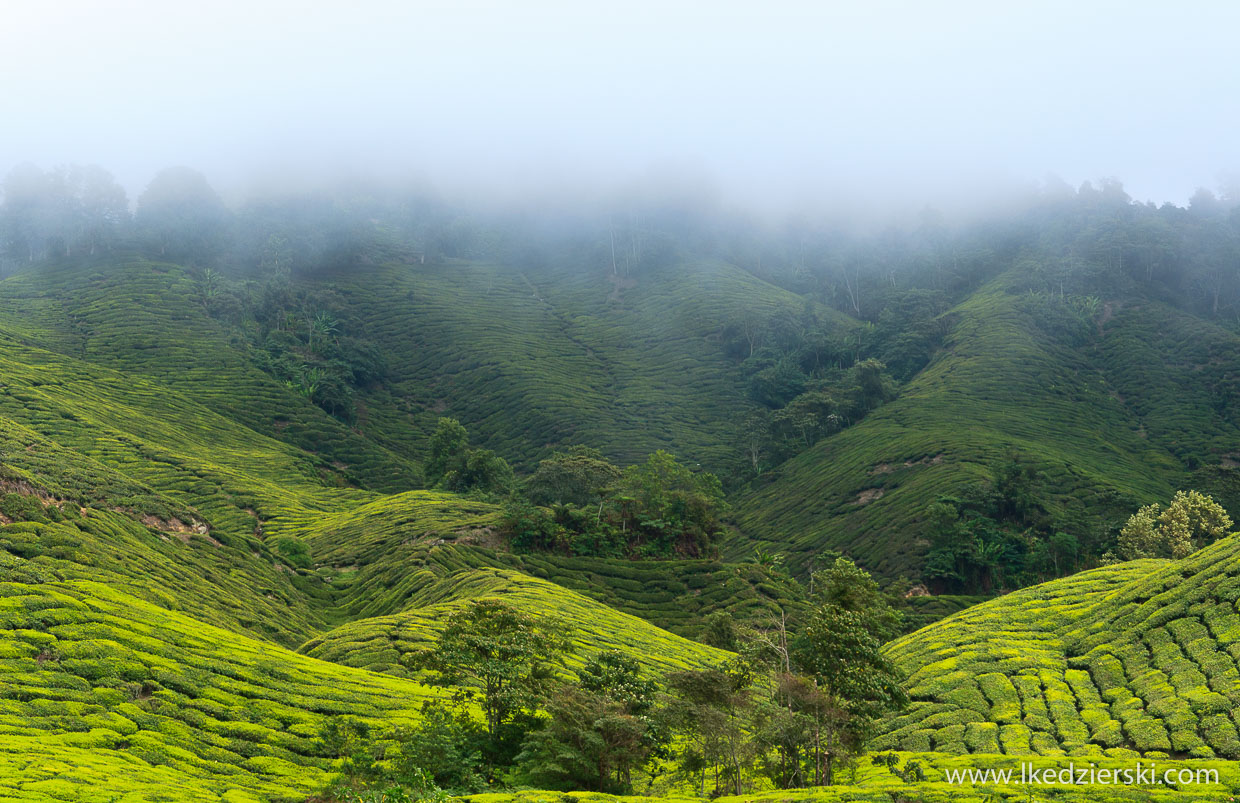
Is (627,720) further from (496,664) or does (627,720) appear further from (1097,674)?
(1097,674)

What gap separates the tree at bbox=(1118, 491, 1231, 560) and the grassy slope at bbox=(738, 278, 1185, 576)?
18130mm

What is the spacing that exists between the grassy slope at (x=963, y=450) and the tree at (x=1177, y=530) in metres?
18.1

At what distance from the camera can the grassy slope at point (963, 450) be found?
A: 10119cm

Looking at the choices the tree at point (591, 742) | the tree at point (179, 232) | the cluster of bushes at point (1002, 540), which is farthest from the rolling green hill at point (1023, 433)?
the tree at point (179, 232)

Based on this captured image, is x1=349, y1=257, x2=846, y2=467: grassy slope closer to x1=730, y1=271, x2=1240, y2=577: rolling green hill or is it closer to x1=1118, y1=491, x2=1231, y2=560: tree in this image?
x1=730, y1=271, x2=1240, y2=577: rolling green hill

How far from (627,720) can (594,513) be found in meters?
51.3

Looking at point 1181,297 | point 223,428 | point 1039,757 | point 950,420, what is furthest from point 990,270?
point 1039,757

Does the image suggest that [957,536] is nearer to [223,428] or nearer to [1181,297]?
[223,428]

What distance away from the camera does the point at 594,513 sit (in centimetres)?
8269

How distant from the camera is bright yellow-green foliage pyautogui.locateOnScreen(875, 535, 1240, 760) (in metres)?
34.1

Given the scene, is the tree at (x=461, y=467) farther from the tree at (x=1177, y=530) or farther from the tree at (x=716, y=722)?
the tree at (x=716, y=722)

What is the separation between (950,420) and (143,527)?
105898 millimetres

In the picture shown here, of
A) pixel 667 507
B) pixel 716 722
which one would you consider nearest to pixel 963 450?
pixel 667 507

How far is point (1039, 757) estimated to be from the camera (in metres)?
32.3
